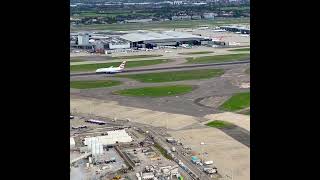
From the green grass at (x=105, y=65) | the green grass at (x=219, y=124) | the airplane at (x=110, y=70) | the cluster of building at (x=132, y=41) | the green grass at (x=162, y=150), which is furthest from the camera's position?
the cluster of building at (x=132, y=41)

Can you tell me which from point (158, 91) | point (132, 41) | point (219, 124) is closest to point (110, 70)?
point (158, 91)

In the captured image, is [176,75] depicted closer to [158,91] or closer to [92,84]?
[158,91]

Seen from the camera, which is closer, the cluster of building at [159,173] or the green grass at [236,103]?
the cluster of building at [159,173]

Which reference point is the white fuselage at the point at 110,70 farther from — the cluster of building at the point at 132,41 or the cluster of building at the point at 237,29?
the cluster of building at the point at 237,29

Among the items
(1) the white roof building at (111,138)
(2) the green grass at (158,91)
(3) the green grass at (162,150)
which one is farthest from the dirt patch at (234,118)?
(2) the green grass at (158,91)
